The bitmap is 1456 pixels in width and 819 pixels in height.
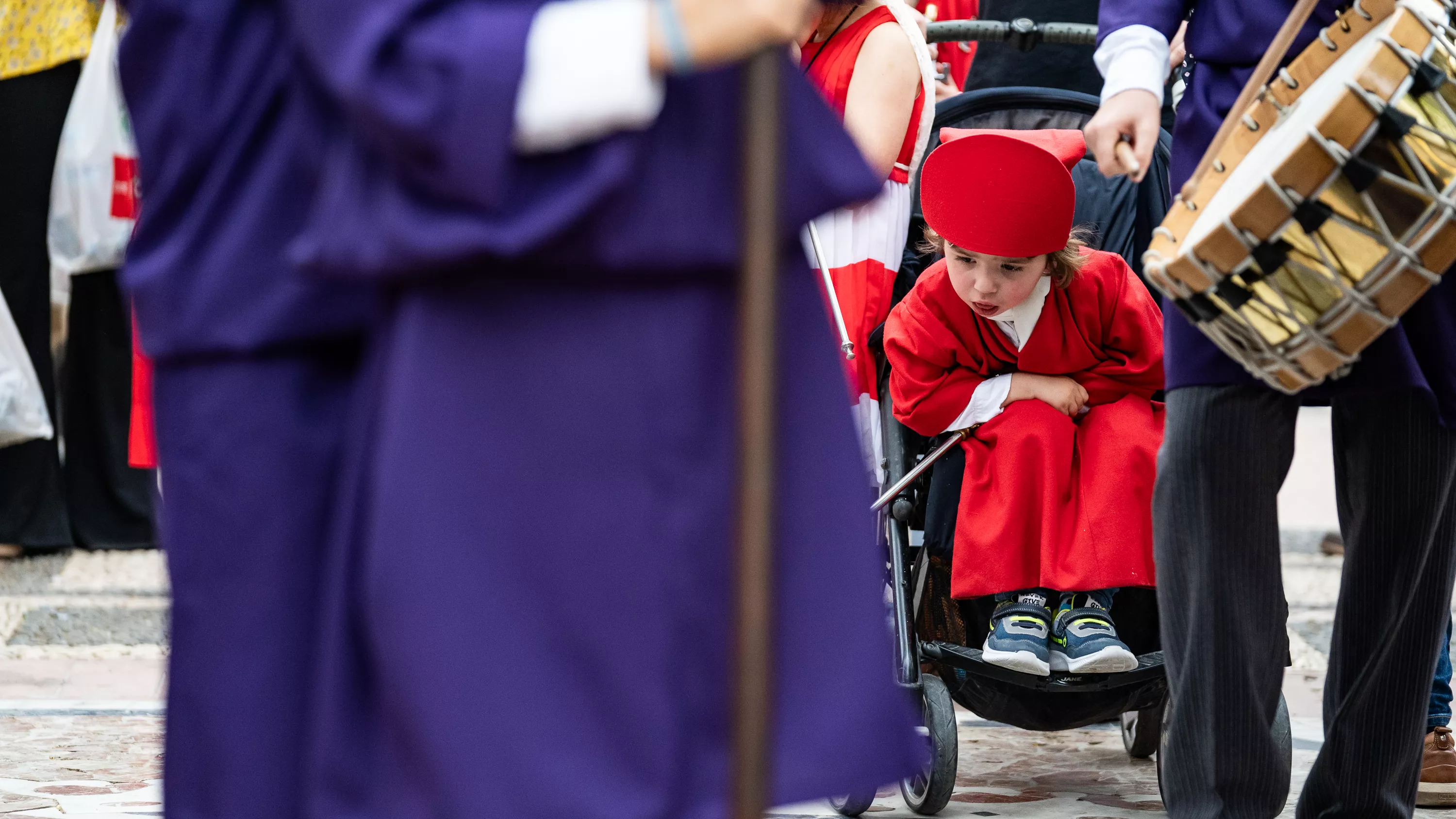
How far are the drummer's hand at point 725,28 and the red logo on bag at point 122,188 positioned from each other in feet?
14.3

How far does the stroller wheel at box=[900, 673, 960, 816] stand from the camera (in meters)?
2.97

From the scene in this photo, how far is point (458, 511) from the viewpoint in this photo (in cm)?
116

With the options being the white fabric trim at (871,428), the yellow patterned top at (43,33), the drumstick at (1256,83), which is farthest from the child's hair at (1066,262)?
the yellow patterned top at (43,33)

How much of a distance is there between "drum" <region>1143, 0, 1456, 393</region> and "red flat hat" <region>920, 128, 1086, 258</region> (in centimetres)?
114

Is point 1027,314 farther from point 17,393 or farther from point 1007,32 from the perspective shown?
point 17,393

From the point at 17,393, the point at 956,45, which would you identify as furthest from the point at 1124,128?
the point at 17,393

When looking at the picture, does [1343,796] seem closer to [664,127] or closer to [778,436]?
[778,436]

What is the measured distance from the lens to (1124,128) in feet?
6.85

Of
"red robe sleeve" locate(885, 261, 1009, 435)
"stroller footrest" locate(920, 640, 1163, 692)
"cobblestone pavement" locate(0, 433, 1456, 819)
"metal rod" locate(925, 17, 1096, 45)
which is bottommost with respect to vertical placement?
"cobblestone pavement" locate(0, 433, 1456, 819)

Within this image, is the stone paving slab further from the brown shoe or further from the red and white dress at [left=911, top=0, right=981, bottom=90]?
the brown shoe

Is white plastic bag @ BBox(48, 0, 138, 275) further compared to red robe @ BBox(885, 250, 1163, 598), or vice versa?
white plastic bag @ BBox(48, 0, 138, 275)

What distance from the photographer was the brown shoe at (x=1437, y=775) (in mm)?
2990

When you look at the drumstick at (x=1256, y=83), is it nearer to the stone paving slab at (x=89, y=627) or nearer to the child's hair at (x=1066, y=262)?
the child's hair at (x=1066, y=262)

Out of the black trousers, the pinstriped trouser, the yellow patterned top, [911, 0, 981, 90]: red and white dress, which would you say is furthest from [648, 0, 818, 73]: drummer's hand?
the black trousers
